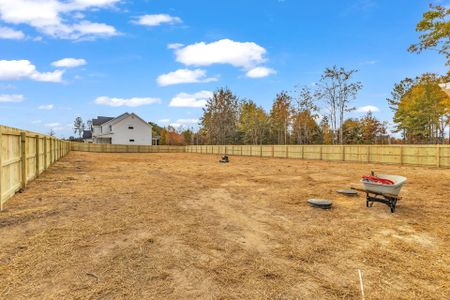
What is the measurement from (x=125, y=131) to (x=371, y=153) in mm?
46740

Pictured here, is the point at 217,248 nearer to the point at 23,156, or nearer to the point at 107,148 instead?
the point at 23,156

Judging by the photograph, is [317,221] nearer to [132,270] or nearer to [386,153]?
[132,270]

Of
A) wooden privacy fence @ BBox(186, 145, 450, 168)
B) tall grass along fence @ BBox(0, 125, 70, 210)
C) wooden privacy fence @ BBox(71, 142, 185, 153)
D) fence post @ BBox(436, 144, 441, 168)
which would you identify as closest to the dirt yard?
tall grass along fence @ BBox(0, 125, 70, 210)

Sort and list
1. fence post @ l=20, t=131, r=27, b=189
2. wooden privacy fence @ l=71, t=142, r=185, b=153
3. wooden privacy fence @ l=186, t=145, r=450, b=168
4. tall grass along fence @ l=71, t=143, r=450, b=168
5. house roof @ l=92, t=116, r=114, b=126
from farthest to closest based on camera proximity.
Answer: house roof @ l=92, t=116, r=114, b=126
wooden privacy fence @ l=71, t=142, r=185, b=153
tall grass along fence @ l=71, t=143, r=450, b=168
wooden privacy fence @ l=186, t=145, r=450, b=168
fence post @ l=20, t=131, r=27, b=189

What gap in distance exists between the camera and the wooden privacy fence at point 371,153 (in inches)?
782

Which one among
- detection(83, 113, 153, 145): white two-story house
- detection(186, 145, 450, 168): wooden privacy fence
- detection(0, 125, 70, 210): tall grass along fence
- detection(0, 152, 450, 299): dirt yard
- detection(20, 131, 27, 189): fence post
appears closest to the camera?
detection(0, 152, 450, 299): dirt yard

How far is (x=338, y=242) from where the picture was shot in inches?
203

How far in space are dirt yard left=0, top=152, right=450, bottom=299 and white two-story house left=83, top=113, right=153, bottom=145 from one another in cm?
4961

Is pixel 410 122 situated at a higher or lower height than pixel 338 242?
higher

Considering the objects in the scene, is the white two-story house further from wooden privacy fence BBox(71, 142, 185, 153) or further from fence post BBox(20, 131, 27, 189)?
fence post BBox(20, 131, 27, 189)

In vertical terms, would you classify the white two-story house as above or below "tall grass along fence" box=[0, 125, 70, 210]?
above

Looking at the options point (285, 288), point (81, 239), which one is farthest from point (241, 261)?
point (81, 239)

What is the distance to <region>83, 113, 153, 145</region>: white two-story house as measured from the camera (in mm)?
55375

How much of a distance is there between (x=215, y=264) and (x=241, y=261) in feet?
1.42
